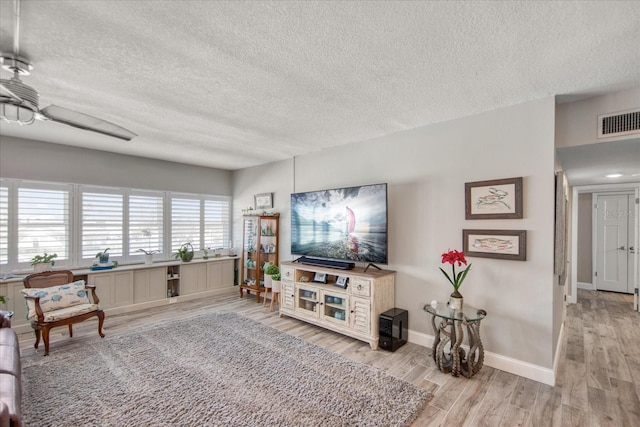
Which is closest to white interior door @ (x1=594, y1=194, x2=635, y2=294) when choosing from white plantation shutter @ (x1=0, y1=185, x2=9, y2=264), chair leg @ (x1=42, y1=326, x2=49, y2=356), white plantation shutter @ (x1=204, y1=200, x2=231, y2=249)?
white plantation shutter @ (x1=204, y1=200, x2=231, y2=249)

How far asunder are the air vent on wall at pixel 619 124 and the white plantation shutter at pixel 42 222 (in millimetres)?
6588

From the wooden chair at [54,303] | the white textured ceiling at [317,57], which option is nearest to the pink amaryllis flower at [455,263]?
the white textured ceiling at [317,57]

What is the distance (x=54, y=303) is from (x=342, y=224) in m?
3.52

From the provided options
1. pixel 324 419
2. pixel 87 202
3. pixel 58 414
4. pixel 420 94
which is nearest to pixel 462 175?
pixel 420 94

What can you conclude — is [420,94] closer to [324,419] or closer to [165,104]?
[165,104]

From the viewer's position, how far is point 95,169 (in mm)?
4660

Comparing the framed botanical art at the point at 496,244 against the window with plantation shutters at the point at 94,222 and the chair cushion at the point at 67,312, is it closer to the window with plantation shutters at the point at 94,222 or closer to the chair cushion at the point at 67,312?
the chair cushion at the point at 67,312

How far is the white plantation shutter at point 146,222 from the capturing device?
16.7 feet

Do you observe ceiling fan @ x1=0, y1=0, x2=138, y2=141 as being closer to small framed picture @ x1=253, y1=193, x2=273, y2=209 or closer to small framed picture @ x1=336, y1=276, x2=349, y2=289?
small framed picture @ x1=336, y1=276, x2=349, y2=289

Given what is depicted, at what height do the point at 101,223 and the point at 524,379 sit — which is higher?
the point at 101,223

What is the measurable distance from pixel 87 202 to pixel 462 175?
5356 mm

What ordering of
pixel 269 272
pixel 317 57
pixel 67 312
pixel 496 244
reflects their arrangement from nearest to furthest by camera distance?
pixel 317 57 → pixel 496 244 → pixel 67 312 → pixel 269 272

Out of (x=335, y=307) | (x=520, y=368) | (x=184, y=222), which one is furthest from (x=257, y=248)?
(x=520, y=368)

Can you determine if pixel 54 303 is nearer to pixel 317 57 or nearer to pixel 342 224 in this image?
pixel 342 224
